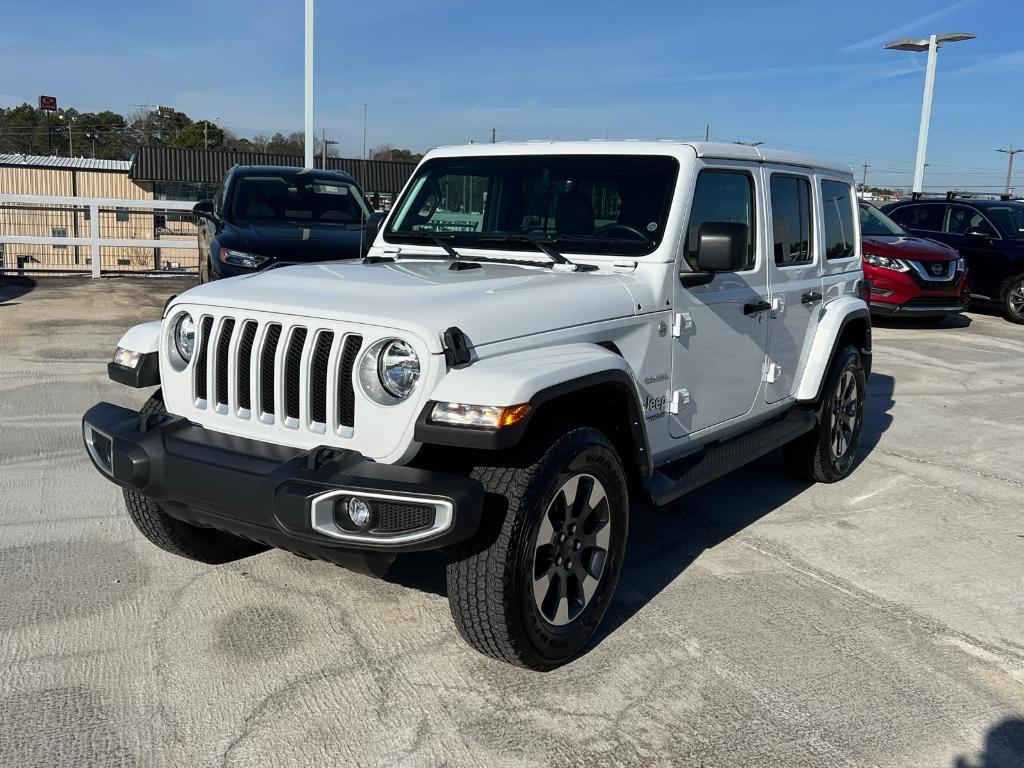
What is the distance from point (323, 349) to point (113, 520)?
2167 mm

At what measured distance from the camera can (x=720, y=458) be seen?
4.53m

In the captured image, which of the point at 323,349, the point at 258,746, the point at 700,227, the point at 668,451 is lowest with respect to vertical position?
the point at 258,746

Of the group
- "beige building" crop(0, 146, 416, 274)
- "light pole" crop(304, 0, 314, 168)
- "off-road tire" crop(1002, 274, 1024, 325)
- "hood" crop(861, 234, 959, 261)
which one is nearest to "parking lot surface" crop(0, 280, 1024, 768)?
"beige building" crop(0, 146, 416, 274)

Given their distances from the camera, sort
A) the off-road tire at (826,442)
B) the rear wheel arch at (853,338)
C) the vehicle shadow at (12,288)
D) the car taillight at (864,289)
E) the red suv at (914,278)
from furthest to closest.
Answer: the red suv at (914,278)
the vehicle shadow at (12,288)
the car taillight at (864,289)
the off-road tire at (826,442)
the rear wheel arch at (853,338)

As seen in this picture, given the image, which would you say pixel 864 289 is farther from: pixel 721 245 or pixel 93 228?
pixel 93 228

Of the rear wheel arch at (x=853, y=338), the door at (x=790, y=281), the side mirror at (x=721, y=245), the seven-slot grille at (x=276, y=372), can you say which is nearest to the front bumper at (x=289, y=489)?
the seven-slot grille at (x=276, y=372)

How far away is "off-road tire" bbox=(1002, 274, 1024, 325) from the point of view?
14.5m

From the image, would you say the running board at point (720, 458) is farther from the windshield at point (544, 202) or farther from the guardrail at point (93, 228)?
the guardrail at point (93, 228)

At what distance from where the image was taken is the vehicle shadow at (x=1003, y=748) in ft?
9.80

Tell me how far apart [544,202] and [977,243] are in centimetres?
1261

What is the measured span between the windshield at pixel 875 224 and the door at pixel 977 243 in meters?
1.45

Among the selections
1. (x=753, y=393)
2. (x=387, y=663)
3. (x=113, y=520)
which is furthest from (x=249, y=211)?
(x=387, y=663)

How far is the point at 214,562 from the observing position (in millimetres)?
4250

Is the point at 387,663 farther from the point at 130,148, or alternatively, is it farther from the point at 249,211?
the point at 130,148
